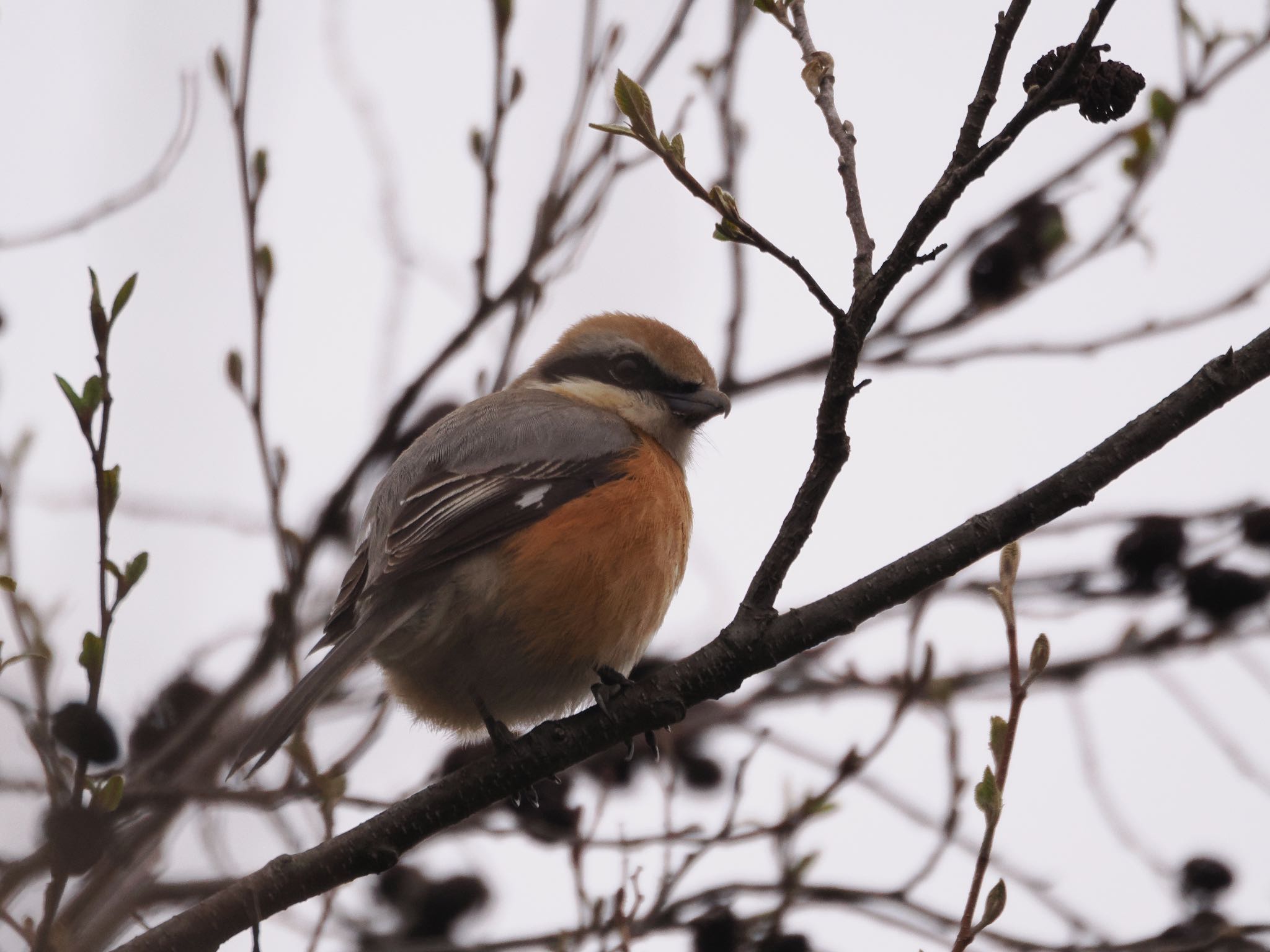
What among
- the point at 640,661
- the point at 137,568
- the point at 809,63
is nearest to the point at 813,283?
the point at 809,63

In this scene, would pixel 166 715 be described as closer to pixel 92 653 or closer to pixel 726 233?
pixel 92 653

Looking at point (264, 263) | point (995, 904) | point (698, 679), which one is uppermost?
point (264, 263)

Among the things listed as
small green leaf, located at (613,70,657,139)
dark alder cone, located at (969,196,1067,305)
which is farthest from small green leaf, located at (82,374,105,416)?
dark alder cone, located at (969,196,1067,305)

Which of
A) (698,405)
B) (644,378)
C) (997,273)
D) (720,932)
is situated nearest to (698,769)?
(720,932)

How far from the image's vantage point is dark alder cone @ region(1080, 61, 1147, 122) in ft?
8.50

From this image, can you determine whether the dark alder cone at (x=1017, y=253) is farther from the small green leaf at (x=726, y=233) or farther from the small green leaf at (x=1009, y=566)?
the small green leaf at (x=726, y=233)

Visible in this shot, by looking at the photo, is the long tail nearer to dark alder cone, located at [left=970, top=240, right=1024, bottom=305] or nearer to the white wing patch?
the white wing patch

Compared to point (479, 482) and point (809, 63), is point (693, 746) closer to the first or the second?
point (479, 482)

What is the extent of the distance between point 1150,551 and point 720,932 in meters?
2.00

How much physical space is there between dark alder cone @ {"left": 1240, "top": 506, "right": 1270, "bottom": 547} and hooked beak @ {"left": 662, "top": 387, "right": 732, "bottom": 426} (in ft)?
5.72

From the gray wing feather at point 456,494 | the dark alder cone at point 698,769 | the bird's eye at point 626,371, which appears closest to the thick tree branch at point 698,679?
the gray wing feather at point 456,494

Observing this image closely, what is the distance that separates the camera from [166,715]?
12.9 ft

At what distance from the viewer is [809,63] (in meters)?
2.87

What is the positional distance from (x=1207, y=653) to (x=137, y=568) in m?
3.33
